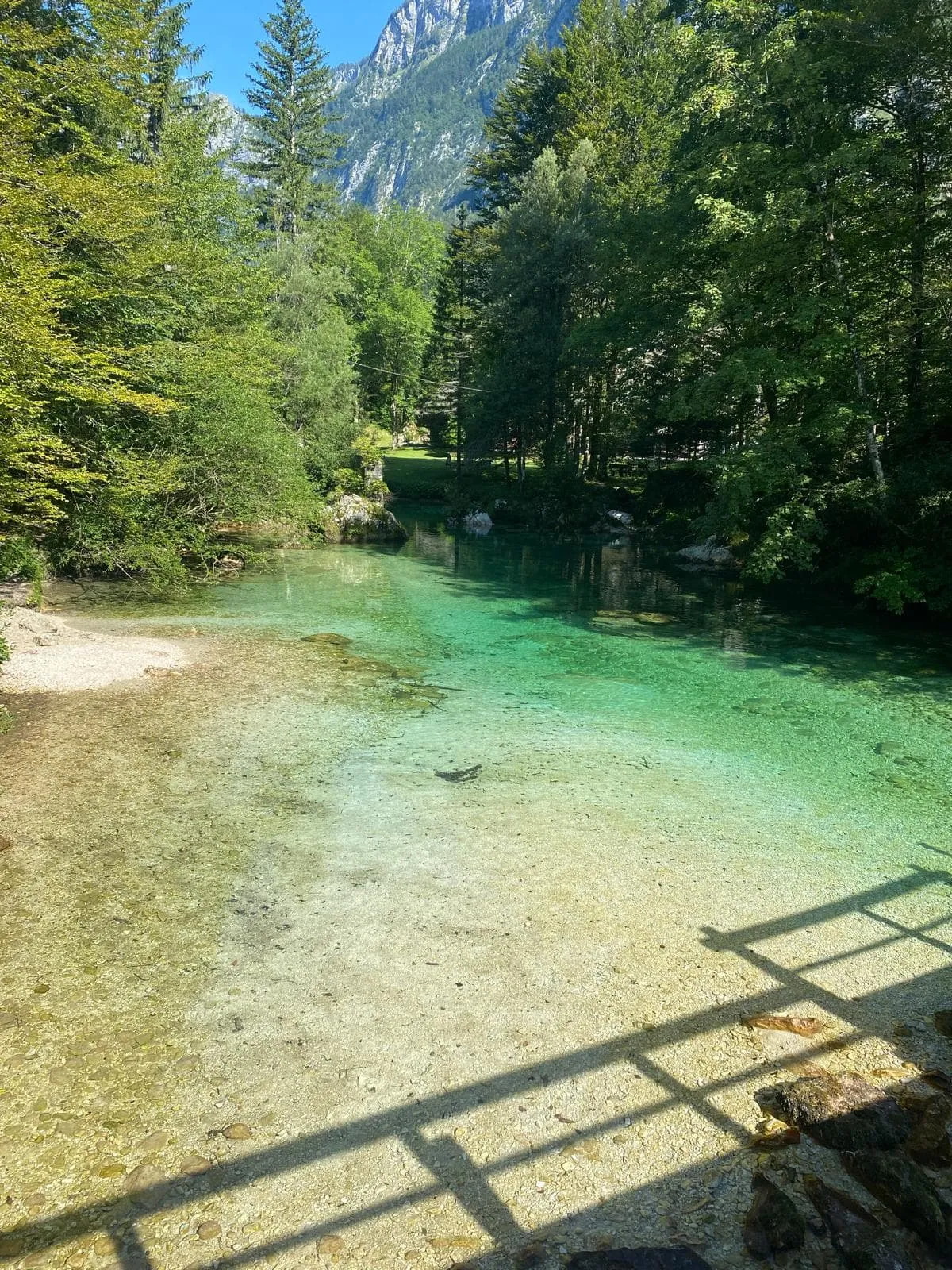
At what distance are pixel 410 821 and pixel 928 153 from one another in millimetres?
16825

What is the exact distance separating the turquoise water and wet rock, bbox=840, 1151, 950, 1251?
372 cm

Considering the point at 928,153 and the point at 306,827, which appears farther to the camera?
the point at 928,153

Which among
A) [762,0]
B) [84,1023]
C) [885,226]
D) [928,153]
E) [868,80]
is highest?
[762,0]

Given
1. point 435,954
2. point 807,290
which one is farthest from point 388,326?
point 435,954

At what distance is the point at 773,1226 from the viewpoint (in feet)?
10.0

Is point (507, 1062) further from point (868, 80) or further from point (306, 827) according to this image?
point (868, 80)

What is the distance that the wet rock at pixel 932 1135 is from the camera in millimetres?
3457

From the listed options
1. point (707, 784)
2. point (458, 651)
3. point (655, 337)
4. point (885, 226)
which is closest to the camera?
point (707, 784)

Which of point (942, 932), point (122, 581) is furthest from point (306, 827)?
point (122, 581)

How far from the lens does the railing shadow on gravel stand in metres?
3.08

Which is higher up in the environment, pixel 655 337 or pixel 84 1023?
pixel 655 337

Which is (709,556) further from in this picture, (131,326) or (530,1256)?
(530,1256)

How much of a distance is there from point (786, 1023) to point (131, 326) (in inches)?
631

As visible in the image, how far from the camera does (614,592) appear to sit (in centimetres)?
1983
